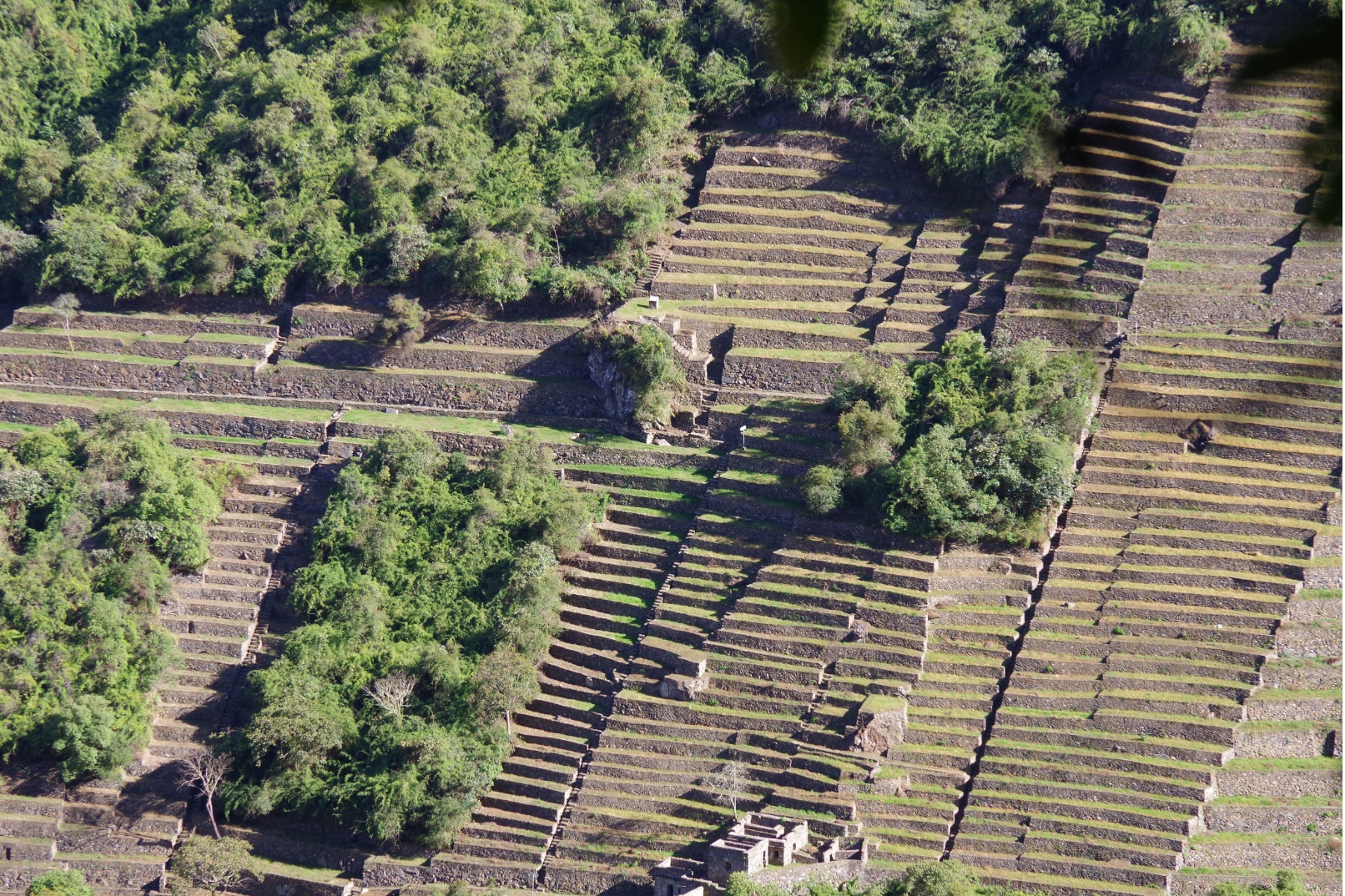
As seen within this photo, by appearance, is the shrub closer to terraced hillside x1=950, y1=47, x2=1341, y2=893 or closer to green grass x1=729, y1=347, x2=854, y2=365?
green grass x1=729, y1=347, x2=854, y2=365

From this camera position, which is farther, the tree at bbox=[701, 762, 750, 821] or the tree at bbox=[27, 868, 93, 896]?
the tree at bbox=[27, 868, 93, 896]

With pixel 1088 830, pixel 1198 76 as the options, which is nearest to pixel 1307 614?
pixel 1088 830

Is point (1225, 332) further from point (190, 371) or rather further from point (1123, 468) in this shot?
point (190, 371)

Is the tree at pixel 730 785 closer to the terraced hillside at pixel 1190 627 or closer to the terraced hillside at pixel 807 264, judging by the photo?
the terraced hillside at pixel 1190 627

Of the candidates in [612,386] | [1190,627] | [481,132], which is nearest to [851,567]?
[1190,627]

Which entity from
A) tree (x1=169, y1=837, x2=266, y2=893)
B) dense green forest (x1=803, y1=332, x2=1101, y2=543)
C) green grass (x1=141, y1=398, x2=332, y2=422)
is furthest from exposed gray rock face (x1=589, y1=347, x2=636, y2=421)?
tree (x1=169, y1=837, x2=266, y2=893)
